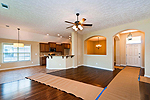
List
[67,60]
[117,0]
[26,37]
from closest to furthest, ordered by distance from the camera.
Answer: [117,0] → [67,60] → [26,37]

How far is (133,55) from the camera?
666cm

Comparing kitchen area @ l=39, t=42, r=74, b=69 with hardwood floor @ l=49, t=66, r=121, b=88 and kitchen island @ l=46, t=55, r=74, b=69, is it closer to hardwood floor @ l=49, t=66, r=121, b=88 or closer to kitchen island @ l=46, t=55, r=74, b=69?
kitchen island @ l=46, t=55, r=74, b=69

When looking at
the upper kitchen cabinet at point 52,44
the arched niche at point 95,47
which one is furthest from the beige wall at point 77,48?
the arched niche at point 95,47

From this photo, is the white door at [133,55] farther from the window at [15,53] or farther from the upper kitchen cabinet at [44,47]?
the window at [15,53]

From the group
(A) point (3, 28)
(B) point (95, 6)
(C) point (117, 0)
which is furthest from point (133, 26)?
(A) point (3, 28)

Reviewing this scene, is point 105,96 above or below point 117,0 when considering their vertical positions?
below

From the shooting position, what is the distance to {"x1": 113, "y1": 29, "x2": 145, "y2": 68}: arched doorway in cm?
610

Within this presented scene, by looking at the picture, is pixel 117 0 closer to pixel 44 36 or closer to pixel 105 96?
pixel 105 96

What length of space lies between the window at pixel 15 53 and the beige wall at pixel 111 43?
17.5ft

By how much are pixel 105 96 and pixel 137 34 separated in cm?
656

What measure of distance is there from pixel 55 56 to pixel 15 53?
3.46 m

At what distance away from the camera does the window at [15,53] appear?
582 centimetres

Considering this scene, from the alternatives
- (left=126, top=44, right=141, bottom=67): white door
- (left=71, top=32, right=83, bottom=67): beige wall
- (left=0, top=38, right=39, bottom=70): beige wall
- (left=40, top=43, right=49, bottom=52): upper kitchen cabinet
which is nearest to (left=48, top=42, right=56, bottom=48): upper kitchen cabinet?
(left=40, top=43, right=49, bottom=52): upper kitchen cabinet

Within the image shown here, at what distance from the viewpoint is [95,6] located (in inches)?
109
